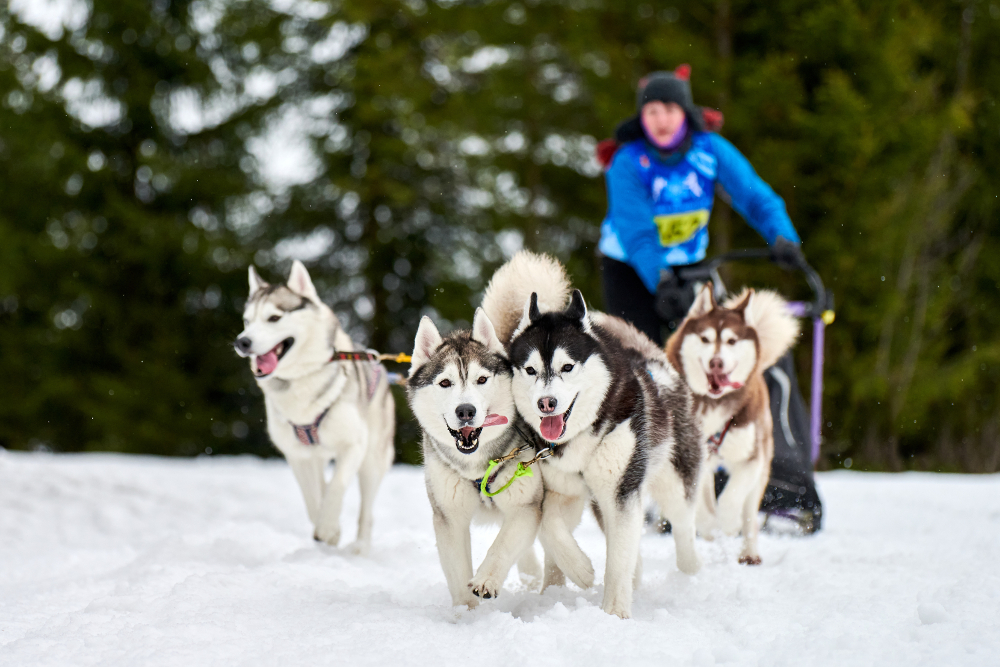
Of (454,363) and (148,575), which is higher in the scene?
(454,363)

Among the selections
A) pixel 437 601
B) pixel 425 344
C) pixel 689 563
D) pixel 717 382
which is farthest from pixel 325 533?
pixel 717 382

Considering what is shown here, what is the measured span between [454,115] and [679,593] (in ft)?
31.7

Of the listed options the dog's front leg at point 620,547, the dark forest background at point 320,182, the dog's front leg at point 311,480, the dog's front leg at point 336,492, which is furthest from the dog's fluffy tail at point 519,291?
the dark forest background at point 320,182

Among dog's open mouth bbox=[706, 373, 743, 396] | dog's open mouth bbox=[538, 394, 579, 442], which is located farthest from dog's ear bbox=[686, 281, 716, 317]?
dog's open mouth bbox=[538, 394, 579, 442]

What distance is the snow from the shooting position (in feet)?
7.75

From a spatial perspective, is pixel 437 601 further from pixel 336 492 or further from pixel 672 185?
pixel 672 185

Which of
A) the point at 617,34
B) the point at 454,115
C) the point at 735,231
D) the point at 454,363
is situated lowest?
the point at 454,363

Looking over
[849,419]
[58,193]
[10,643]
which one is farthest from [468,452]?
[58,193]

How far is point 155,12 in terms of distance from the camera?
1241cm

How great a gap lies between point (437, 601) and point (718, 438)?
4.67ft

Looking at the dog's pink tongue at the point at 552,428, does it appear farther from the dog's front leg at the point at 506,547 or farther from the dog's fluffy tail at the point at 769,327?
the dog's fluffy tail at the point at 769,327

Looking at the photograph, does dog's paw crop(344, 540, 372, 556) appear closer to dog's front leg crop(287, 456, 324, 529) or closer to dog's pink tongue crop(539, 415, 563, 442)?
dog's front leg crop(287, 456, 324, 529)

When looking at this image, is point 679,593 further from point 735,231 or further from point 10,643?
point 735,231

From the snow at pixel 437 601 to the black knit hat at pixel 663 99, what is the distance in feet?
6.89
